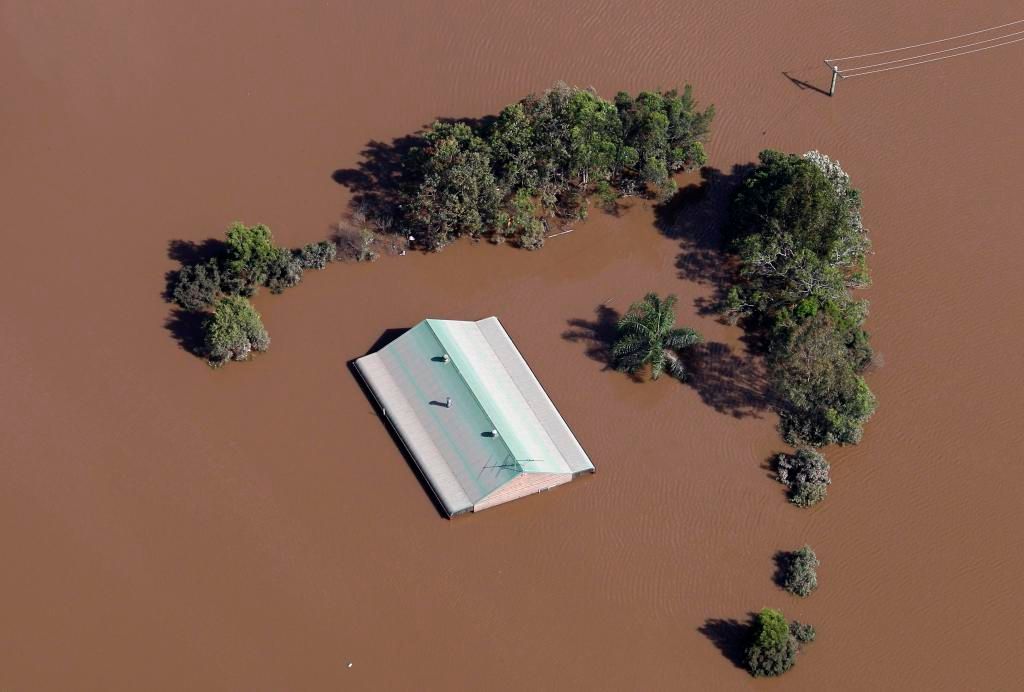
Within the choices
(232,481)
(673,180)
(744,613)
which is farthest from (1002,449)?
(232,481)

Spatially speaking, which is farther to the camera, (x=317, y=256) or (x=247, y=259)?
(x=317, y=256)

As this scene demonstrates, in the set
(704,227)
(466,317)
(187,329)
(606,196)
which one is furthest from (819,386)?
(187,329)

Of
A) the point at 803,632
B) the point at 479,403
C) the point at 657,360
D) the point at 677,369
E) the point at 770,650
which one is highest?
the point at 479,403

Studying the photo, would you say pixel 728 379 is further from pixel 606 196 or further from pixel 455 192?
pixel 455 192

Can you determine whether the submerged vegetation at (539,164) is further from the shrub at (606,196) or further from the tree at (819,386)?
the tree at (819,386)

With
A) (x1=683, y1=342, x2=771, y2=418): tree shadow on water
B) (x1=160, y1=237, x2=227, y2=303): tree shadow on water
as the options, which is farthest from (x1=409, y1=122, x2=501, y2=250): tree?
(x1=683, y1=342, x2=771, y2=418): tree shadow on water

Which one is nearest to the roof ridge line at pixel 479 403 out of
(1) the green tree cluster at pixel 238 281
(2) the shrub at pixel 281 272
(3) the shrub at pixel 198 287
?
(2) the shrub at pixel 281 272
